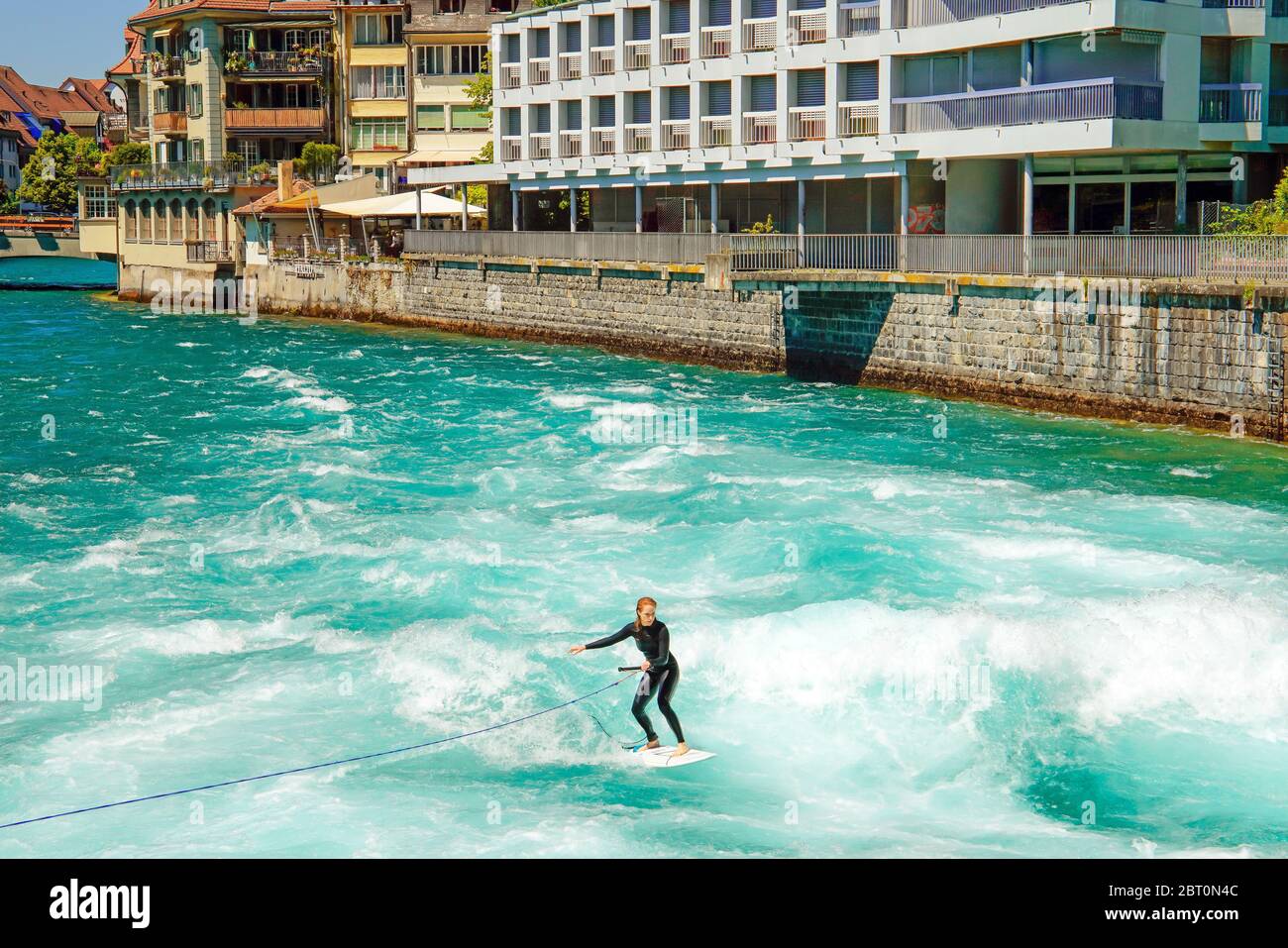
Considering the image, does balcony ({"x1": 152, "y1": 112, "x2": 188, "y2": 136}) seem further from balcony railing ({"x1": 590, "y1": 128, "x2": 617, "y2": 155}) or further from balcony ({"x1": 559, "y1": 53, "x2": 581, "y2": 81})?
balcony railing ({"x1": 590, "y1": 128, "x2": 617, "y2": 155})

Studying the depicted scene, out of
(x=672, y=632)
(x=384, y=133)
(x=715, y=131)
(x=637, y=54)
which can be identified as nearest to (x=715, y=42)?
(x=715, y=131)

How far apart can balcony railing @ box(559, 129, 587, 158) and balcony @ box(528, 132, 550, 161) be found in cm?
88

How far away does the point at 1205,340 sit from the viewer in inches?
1159

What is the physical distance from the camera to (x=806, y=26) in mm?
43688

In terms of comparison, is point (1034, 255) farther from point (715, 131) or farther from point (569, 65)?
Answer: point (569, 65)

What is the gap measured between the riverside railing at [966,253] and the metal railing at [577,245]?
37mm

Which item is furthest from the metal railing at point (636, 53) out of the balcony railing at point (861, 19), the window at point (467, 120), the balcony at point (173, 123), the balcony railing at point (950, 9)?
the balcony at point (173, 123)

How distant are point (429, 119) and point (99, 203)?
63.7 ft

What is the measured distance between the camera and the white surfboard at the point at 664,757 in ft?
49.8

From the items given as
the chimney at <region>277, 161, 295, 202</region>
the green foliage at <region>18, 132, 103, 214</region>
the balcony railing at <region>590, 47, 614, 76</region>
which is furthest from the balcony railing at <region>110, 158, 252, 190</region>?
the green foliage at <region>18, 132, 103, 214</region>

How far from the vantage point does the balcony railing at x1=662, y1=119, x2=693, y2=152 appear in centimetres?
4825

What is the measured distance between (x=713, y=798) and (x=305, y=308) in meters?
49.3

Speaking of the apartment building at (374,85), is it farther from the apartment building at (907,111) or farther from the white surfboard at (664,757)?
the white surfboard at (664,757)
